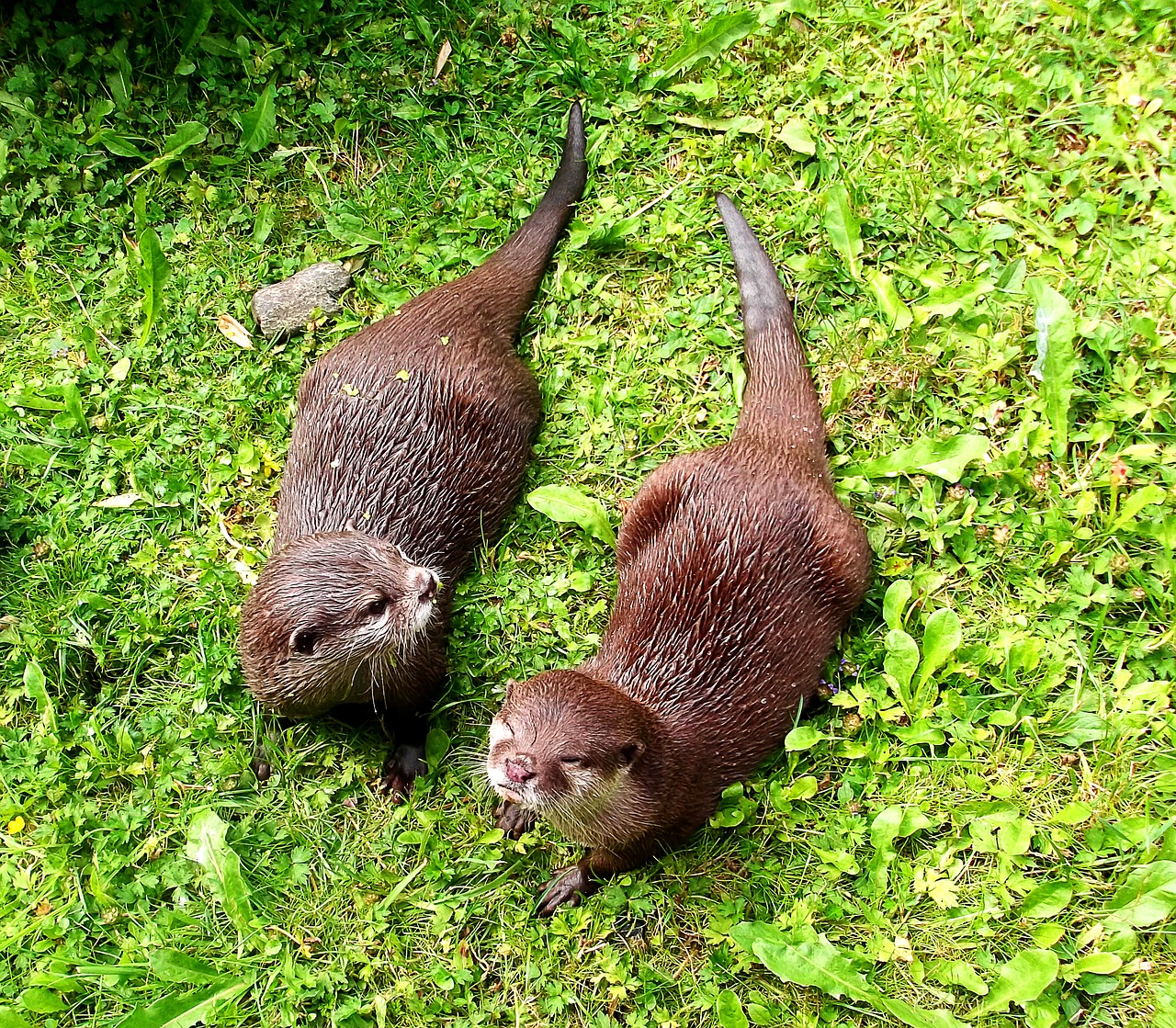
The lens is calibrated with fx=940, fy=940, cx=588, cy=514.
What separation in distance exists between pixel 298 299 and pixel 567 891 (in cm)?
213

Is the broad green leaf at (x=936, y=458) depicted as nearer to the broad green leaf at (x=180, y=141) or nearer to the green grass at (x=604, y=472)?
the green grass at (x=604, y=472)

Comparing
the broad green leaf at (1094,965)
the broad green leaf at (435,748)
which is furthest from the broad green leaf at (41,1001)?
the broad green leaf at (1094,965)

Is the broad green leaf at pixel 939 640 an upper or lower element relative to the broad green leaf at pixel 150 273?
lower

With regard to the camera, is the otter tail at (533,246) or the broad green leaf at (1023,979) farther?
the otter tail at (533,246)

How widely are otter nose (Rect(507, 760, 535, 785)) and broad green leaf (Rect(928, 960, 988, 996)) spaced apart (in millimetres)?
1214

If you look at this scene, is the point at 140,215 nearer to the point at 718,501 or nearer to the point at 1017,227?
the point at 718,501

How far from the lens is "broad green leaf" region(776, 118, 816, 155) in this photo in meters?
3.18

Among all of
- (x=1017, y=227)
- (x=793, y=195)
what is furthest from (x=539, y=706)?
(x=1017, y=227)

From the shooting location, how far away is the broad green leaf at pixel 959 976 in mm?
2355

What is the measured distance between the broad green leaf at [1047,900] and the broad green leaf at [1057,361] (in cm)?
120

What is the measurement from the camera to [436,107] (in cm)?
345

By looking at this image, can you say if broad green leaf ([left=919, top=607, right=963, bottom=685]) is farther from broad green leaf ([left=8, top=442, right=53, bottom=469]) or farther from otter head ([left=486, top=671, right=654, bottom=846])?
broad green leaf ([left=8, top=442, right=53, bottom=469])

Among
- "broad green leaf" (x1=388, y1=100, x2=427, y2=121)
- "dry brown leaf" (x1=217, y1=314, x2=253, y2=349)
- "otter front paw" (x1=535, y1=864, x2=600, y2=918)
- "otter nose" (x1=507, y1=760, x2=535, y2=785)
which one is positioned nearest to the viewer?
"otter nose" (x1=507, y1=760, x2=535, y2=785)

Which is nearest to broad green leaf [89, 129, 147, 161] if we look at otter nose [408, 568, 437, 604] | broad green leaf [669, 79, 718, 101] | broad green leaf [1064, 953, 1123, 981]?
broad green leaf [669, 79, 718, 101]
